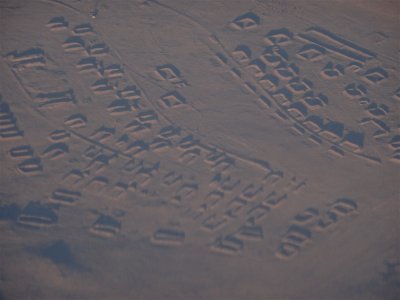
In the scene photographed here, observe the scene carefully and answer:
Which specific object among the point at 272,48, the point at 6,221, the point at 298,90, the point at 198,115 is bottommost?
the point at 6,221

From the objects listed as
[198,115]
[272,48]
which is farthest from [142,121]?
[272,48]

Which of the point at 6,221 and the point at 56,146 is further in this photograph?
the point at 56,146

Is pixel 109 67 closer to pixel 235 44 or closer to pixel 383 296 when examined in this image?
pixel 235 44

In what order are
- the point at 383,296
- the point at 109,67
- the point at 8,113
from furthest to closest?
the point at 109,67
the point at 8,113
the point at 383,296

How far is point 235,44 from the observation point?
6312mm

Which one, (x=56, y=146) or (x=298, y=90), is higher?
(x=298, y=90)

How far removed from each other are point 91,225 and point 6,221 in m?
1.10

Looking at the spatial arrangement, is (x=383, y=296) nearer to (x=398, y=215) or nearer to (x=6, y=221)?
(x=398, y=215)

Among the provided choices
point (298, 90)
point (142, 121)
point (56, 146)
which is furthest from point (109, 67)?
point (298, 90)

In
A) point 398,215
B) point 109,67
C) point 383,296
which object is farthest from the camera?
point 109,67

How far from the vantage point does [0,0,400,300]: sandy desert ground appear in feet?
15.5

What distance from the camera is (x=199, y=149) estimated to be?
545cm

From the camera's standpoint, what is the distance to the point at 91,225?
491 centimetres

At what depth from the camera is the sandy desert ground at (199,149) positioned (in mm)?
4727
